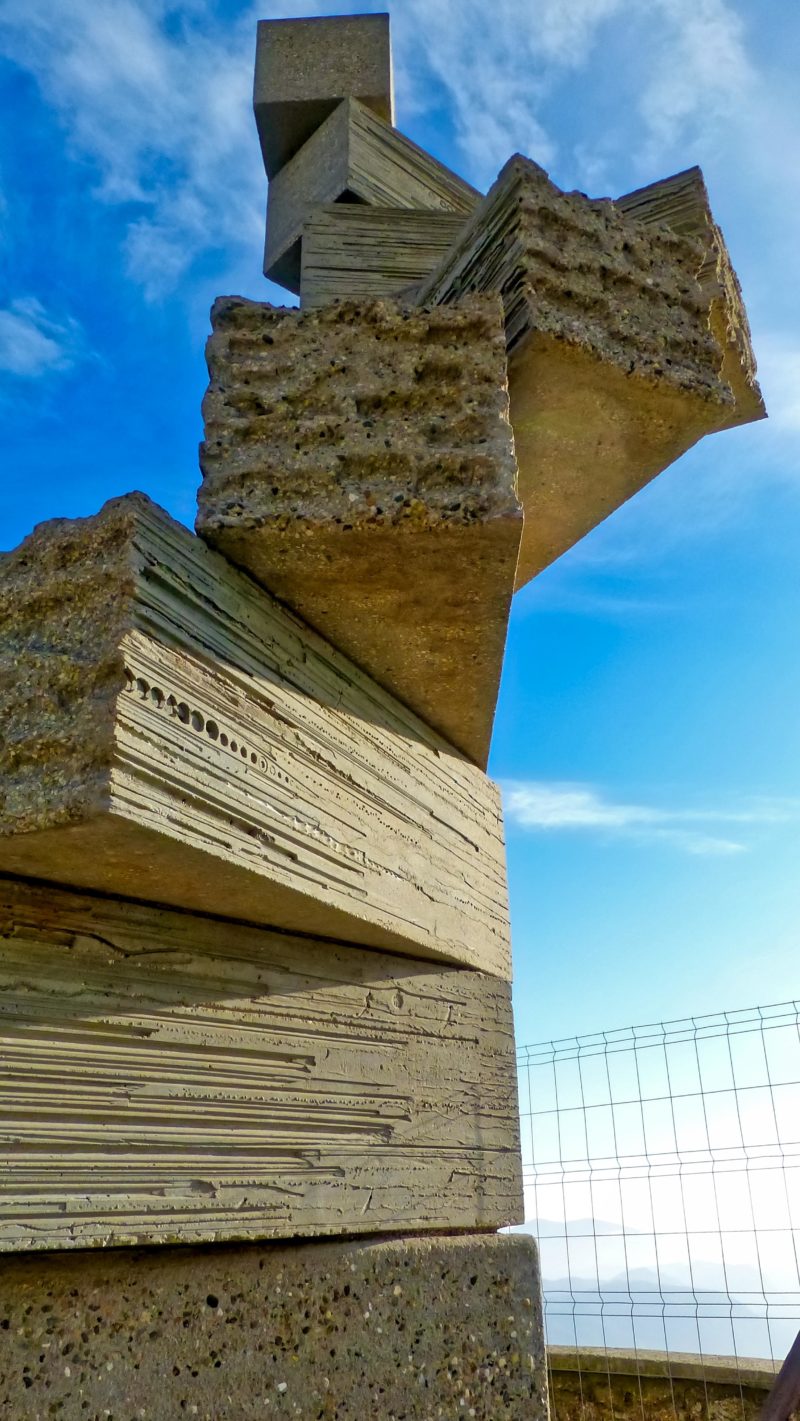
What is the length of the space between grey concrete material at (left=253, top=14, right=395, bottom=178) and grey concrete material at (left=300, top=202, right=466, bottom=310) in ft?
3.05

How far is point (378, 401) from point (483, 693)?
660 mm

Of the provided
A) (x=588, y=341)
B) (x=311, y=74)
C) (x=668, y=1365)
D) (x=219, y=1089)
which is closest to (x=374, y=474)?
(x=588, y=341)

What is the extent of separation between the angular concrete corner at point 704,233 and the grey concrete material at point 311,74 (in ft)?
4.34

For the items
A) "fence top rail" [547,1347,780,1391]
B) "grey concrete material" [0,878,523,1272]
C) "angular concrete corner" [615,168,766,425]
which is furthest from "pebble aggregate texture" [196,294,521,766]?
"fence top rail" [547,1347,780,1391]

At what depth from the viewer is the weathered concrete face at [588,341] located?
203cm

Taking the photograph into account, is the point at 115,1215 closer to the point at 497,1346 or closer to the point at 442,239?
the point at 497,1346

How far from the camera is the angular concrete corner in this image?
8.05 feet

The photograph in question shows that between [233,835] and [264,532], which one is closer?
[233,835]

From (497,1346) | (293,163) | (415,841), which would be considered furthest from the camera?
(293,163)

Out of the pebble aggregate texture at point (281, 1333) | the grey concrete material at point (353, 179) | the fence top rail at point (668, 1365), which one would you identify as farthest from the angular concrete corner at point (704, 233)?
the fence top rail at point (668, 1365)

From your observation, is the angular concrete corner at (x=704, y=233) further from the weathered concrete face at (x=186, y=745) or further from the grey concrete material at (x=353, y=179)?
the weathered concrete face at (x=186, y=745)

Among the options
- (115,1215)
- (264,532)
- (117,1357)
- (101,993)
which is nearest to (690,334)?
(264,532)

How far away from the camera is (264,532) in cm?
172

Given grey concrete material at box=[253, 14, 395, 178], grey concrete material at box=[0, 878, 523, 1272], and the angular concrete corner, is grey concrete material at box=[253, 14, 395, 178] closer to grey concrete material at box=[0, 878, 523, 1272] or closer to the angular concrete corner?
the angular concrete corner
